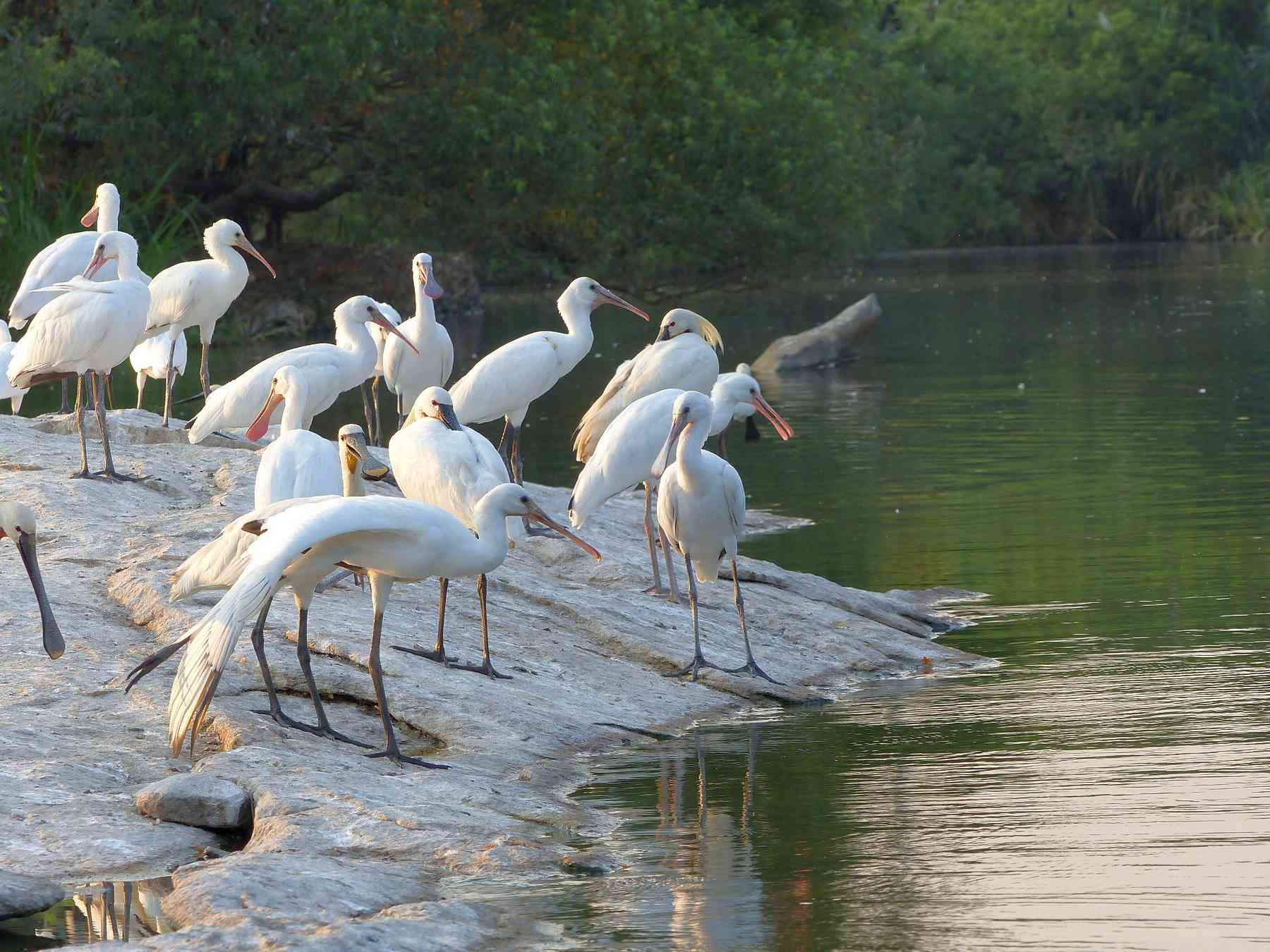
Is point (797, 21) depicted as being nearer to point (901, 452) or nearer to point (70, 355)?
point (901, 452)

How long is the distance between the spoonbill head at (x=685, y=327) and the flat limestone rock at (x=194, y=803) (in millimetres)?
6629

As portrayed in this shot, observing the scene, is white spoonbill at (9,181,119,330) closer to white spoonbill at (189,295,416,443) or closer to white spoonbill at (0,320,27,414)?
white spoonbill at (0,320,27,414)

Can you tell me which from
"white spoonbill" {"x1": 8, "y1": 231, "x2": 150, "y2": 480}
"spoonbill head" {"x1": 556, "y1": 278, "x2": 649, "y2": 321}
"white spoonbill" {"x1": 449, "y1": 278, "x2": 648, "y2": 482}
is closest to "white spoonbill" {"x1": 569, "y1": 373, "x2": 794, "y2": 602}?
"white spoonbill" {"x1": 449, "y1": 278, "x2": 648, "y2": 482}

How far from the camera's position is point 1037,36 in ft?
225

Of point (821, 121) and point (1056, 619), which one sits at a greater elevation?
point (821, 121)

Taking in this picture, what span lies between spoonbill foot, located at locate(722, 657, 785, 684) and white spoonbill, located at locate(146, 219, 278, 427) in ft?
19.1

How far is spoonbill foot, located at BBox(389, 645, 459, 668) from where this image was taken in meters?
9.14

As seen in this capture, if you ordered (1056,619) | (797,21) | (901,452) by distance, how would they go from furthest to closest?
(797,21) < (901,452) < (1056,619)

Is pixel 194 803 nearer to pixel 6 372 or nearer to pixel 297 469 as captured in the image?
pixel 297 469

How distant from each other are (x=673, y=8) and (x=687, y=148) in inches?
127

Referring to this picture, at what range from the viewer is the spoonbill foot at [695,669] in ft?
31.9

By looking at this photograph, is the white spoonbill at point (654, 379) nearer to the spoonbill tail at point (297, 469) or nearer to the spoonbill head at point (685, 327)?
the spoonbill head at point (685, 327)

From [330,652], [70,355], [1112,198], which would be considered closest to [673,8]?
[70,355]

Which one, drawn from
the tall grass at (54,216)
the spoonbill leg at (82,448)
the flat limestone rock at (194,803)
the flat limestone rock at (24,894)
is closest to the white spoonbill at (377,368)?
the spoonbill leg at (82,448)
